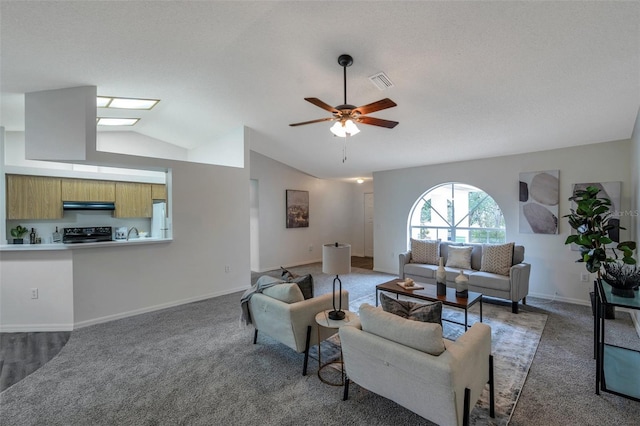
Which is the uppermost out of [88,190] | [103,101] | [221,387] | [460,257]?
[103,101]

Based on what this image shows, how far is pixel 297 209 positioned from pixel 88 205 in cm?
439

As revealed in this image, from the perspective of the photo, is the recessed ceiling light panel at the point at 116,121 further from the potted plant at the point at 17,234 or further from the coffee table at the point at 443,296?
the coffee table at the point at 443,296

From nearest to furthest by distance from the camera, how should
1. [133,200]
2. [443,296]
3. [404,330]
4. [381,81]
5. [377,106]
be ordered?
[404,330]
[377,106]
[381,81]
[443,296]
[133,200]

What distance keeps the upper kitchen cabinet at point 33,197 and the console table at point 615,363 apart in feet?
24.5

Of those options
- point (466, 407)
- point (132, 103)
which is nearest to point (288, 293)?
point (466, 407)

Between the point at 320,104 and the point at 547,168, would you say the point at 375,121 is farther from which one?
the point at 547,168

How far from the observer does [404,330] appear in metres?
1.87

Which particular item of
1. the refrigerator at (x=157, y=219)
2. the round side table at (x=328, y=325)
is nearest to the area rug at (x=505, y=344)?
the round side table at (x=328, y=325)

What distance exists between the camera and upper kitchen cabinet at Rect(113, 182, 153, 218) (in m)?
5.90

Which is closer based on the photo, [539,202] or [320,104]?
[320,104]

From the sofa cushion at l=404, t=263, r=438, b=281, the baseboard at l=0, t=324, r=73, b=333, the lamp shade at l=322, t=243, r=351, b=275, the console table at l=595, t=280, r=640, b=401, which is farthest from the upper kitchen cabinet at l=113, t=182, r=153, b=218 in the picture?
the console table at l=595, t=280, r=640, b=401

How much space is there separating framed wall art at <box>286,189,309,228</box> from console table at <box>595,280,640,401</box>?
602 centimetres

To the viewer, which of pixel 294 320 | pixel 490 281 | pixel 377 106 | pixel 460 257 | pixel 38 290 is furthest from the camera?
pixel 460 257

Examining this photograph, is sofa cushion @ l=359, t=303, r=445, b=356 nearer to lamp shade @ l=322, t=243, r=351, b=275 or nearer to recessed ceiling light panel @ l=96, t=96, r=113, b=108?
lamp shade @ l=322, t=243, r=351, b=275
